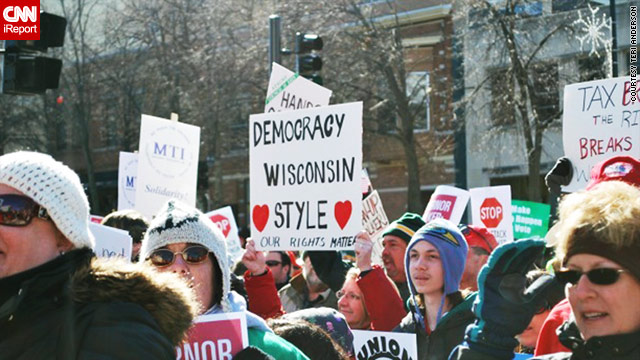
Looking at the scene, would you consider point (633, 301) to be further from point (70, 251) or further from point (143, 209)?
point (143, 209)

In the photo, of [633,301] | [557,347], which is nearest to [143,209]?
[557,347]

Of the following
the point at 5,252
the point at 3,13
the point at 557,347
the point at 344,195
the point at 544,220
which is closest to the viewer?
the point at 5,252

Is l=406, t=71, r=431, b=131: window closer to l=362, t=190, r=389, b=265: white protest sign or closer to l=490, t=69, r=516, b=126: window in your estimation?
l=490, t=69, r=516, b=126: window

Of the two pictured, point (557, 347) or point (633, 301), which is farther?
point (557, 347)

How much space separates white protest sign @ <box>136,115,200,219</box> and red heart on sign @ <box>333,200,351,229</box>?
115 inches

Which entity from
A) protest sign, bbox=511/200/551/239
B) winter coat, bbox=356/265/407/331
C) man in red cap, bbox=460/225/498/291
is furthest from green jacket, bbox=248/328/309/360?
protest sign, bbox=511/200/551/239

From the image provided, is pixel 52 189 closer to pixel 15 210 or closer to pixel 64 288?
pixel 15 210

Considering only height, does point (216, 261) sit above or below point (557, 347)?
above

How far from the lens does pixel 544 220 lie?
10977 millimetres

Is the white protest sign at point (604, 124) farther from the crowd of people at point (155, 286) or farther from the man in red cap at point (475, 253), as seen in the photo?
the crowd of people at point (155, 286)

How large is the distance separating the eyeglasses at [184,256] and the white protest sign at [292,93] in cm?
442

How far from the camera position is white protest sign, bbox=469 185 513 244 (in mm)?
9508

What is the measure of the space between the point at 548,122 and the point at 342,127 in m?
17.7

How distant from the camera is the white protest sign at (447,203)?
9.31 m
